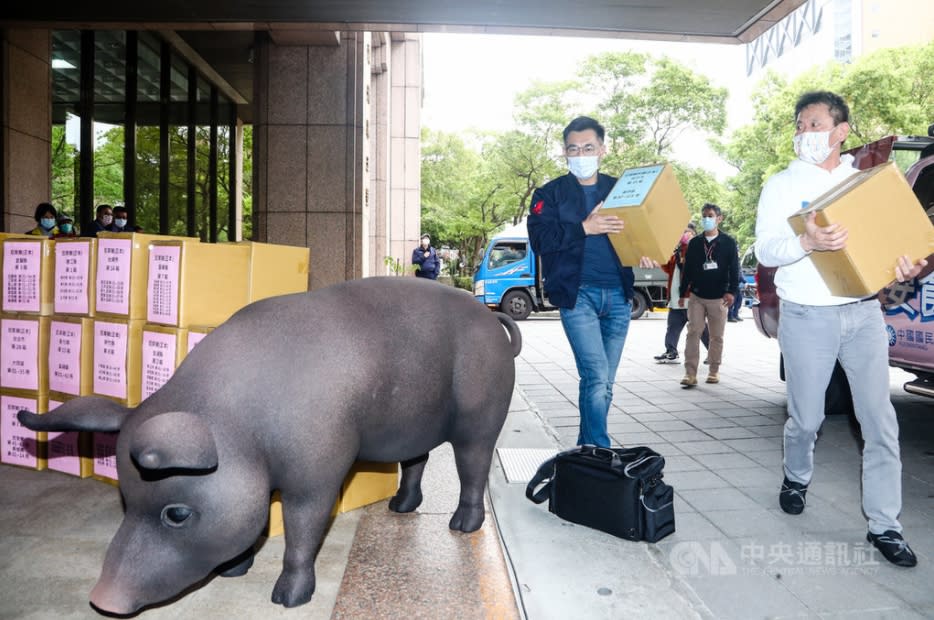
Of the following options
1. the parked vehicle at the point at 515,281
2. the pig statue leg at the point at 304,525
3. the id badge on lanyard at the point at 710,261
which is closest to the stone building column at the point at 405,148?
the parked vehicle at the point at 515,281

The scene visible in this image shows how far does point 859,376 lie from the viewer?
127 inches

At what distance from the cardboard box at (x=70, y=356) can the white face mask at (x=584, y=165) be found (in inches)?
121

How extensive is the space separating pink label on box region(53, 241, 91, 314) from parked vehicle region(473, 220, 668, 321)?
558 inches

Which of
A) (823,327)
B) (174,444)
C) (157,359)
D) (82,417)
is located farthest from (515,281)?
(174,444)

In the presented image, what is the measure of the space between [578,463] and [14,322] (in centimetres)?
364

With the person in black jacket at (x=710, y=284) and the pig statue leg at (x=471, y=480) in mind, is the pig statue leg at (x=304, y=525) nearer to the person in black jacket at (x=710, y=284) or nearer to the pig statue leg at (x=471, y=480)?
the pig statue leg at (x=471, y=480)

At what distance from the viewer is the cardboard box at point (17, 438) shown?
14.0 feet

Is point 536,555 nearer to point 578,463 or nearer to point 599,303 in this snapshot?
point 578,463

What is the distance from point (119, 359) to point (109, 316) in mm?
278

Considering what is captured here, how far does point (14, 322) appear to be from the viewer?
429cm

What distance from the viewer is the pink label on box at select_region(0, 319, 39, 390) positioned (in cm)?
423

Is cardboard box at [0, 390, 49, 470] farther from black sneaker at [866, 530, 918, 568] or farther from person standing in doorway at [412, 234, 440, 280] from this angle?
person standing in doorway at [412, 234, 440, 280]

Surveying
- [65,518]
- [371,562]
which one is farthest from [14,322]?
[371,562]

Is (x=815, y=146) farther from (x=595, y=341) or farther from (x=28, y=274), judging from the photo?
(x=28, y=274)
